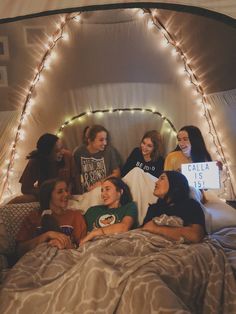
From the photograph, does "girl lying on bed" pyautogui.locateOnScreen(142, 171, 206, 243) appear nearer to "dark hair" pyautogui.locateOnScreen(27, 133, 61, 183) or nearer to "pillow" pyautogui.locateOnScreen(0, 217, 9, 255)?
"pillow" pyautogui.locateOnScreen(0, 217, 9, 255)

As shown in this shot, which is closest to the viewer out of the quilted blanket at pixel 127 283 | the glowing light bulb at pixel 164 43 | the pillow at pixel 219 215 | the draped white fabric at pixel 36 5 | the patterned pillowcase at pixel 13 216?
the quilted blanket at pixel 127 283

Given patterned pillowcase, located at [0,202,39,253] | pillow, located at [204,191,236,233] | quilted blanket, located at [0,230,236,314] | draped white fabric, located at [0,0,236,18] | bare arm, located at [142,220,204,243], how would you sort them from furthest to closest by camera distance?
pillow, located at [204,191,236,233], patterned pillowcase, located at [0,202,39,253], bare arm, located at [142,220,204,243], draped white fabric, located at [0,0,236,18], quilted blanket, located at [0,230,236,314]

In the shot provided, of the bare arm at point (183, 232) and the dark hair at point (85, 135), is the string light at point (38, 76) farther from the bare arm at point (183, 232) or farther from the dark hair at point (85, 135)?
the bare arm at point (183, 232)

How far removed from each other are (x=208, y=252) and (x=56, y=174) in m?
1.20

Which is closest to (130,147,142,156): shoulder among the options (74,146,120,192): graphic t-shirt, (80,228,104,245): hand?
(74,146,120,192): graphic t-shirt

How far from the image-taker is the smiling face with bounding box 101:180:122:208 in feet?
6.46

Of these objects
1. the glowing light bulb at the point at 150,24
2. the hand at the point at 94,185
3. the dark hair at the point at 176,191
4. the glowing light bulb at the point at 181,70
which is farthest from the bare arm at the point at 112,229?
the glowing light bulb at the point at 150,24

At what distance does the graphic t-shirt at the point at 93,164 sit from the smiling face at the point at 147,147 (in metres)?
0.19

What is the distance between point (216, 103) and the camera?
8.00ft

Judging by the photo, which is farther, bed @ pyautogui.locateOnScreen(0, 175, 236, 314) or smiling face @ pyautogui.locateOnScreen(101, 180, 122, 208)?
smiling face @ pyautogui.locateOnScreen(101, 180, 122, 208)

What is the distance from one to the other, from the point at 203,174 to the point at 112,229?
Result: 0.81 m

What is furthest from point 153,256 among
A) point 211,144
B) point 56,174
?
point 211,144

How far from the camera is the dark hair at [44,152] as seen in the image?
2.41 metres

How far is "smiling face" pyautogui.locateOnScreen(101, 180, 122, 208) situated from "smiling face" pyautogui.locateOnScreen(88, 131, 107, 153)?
0.58 m
